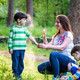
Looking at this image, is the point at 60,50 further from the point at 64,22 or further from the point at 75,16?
the point at 75,16

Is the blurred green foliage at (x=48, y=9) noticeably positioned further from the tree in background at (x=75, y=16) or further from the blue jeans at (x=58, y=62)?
the blue jeans at (x=58, y=62)

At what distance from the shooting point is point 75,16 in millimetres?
9164

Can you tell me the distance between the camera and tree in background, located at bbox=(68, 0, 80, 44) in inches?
355

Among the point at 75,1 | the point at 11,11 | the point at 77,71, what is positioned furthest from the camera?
the point at 11,11

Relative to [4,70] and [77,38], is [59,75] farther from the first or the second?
[77,38]

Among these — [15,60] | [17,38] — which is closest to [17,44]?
[17,38]

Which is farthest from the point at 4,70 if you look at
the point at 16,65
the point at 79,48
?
the point at 79,48

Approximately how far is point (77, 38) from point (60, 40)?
4992mm

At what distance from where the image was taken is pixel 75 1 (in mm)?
8922

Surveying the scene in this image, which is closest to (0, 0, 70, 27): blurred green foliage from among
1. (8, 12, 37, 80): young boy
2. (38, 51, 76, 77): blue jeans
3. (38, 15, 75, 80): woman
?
(8, 12, 37, 80): young boy

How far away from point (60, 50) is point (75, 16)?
490 cm

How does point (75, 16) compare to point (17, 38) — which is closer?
point (17, 38)

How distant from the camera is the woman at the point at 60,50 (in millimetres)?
4305

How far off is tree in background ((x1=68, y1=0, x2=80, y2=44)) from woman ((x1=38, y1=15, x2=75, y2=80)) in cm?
447
